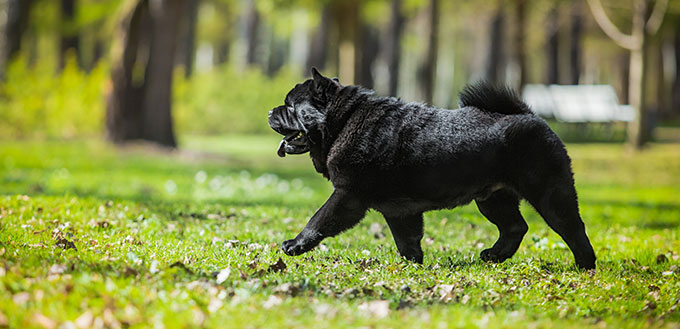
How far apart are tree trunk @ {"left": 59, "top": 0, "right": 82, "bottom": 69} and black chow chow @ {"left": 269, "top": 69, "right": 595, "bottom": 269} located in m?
25.4

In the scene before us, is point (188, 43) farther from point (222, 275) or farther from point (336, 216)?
point (222, 275)

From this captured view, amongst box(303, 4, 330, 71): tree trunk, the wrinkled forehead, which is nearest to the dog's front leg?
the wrinkled forehead

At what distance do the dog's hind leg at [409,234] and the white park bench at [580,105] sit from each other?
24.9 metres

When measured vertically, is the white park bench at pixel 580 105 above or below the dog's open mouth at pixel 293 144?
below

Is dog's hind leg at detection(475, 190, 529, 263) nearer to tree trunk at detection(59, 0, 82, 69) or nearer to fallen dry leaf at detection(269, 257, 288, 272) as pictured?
fallen dry leaf at detection(269, 257, 288, 272)

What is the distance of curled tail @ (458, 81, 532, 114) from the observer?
593cm

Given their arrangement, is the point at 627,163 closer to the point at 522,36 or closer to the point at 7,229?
the point at 522,36

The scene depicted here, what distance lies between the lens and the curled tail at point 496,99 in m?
5.93

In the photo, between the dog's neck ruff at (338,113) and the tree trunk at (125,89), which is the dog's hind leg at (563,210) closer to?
the dog's neck ruff at (338,113)

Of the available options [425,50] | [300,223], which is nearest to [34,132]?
[425,50]

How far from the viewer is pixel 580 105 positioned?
30453mm

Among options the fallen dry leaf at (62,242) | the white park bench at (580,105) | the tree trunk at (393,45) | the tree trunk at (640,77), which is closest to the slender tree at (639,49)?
the tree trunk at (640,77)

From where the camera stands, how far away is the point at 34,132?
22703 mm

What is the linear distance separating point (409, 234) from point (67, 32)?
2669 centimetres
